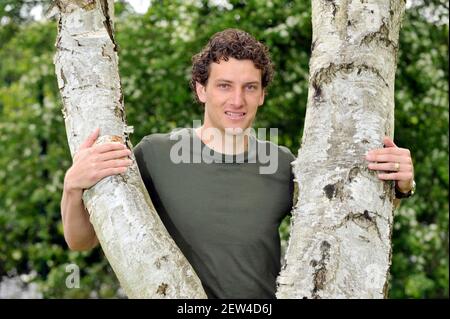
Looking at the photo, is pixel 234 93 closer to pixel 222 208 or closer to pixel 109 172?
pixel 222 208

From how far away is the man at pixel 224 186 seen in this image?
90.3 inches

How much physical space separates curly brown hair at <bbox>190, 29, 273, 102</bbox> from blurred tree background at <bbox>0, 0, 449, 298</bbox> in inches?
138

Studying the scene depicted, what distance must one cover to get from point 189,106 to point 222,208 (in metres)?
4.51

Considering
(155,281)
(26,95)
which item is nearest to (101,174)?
(155,281)

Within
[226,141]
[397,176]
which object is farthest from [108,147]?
[397,176]

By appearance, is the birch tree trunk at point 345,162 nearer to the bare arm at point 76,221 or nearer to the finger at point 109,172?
the finger at point 109,172

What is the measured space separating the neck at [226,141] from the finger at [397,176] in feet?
2.27

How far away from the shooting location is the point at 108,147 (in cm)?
194

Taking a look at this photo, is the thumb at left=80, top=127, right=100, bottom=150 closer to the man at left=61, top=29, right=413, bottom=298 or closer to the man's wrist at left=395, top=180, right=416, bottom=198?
the man at left=61, top=29, right=413, bottom=298

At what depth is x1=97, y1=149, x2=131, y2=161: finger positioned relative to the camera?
1.92 m

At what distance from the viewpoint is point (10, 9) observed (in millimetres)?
7562

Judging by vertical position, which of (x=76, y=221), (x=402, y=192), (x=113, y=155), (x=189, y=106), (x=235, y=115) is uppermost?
(x=189, y=106)

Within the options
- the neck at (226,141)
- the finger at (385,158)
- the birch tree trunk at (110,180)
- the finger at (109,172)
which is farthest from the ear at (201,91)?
the finger at (385,158)
